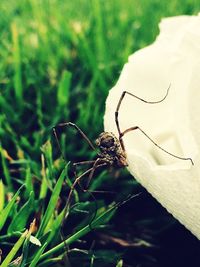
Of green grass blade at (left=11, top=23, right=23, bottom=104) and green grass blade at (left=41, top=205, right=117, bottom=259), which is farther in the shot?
green grass blade at (left=11, top=23, right=23, bottom=104)

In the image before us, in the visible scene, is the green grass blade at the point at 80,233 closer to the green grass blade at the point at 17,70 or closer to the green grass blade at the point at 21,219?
the green grass blade at the point at 21,219

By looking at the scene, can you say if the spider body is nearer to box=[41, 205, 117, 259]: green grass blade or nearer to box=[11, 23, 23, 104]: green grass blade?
box=[41, 205, 117, 259]: green grass blade

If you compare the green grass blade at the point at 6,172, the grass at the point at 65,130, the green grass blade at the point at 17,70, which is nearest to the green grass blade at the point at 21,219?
the grass at the point at 65,130

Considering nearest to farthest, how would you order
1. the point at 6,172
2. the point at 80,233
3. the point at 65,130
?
1. the point at 80,233
2. the point at 6,172
3. the point at 65,130

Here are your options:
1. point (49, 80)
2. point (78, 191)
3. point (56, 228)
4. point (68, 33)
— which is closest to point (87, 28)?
point (68, 33)

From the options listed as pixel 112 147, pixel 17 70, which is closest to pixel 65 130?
pixel 17 70

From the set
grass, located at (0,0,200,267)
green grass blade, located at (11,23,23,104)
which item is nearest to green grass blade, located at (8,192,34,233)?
grass, located at (0,0,200,267)

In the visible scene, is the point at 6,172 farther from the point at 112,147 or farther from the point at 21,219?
the point at 112,147

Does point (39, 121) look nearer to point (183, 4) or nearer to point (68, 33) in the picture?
point (68, 33)
